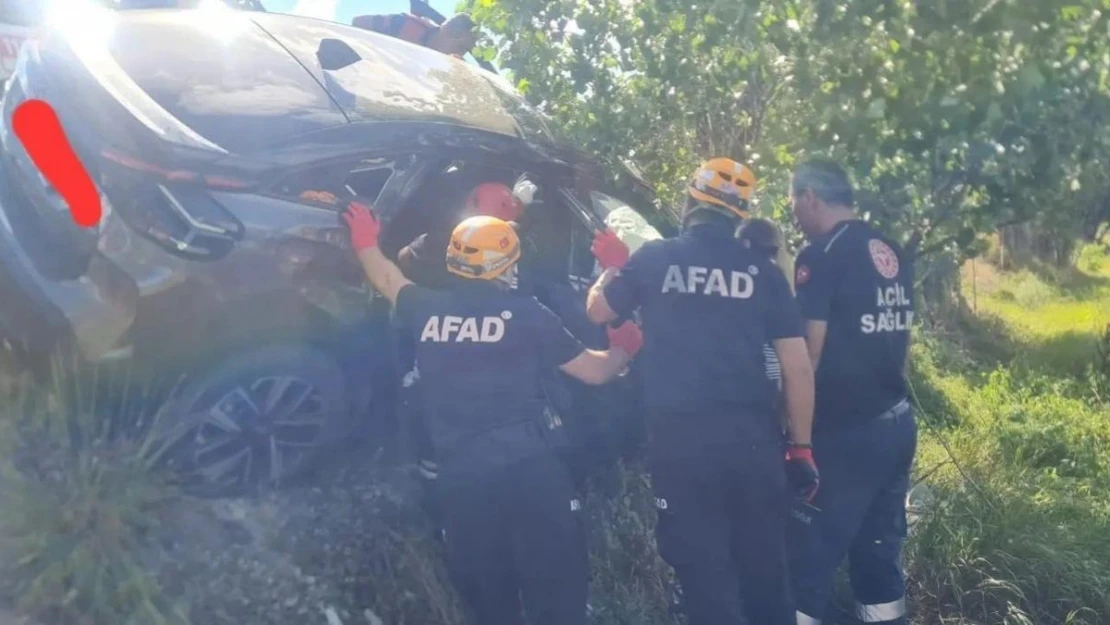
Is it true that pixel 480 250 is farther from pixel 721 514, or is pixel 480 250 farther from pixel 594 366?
pixel 721 514

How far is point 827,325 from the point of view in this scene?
4.12m

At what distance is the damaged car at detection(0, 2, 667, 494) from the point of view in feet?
11.1

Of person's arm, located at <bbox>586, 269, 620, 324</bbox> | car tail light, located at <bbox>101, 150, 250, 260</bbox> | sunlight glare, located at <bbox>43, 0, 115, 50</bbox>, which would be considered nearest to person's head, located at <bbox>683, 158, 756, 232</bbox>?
person's arm, located at <bbox>586, 269, 620, 324</bbox>

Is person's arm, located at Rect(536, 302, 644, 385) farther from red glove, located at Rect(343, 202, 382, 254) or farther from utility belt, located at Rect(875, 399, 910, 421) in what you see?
utility belt, located at Rect(875, 399, 910, 421)

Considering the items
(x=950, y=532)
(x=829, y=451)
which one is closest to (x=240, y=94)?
(x=829, y=451)

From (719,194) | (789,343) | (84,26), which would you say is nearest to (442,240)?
(719,194)

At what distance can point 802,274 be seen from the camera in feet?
13.6

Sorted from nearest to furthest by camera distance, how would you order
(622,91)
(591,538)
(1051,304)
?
(591,538)
(622,91)
(1051,304)

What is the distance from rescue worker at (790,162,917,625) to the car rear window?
1695 mm

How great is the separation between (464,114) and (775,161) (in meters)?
1.32

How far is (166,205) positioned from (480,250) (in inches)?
35.0

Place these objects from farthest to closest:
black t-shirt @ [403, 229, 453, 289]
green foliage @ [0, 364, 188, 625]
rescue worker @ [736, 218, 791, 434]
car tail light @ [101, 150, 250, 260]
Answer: black t-shirt @ [403, 229, 453, 289]
rescue worker @ [736, 218, 791, 434]
car tail light @ [101, 150, 250, 260]
green foliage @ [0, 364, 188, 625]

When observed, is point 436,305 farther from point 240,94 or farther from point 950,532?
point 950,532

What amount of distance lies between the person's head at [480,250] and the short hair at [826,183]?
1.27 meters
